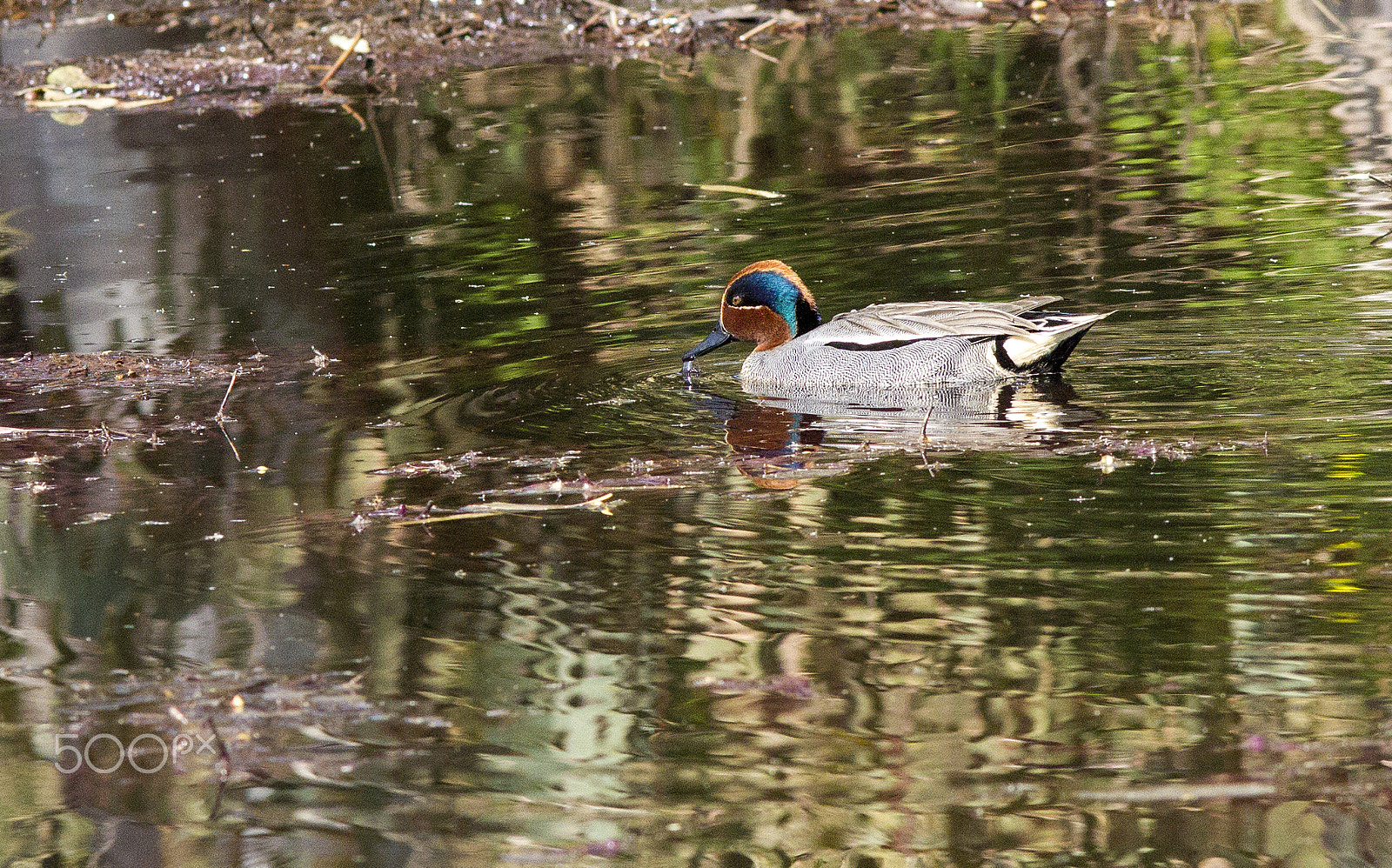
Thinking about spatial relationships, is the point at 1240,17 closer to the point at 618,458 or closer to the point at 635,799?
the point at 618,458

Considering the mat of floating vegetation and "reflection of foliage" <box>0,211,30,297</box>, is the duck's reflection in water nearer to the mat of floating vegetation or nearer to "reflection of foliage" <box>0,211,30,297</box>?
the mat of floating vegetation

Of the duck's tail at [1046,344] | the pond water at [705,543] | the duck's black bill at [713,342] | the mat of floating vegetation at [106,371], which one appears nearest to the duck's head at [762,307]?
the duck's black bill at [713,342]

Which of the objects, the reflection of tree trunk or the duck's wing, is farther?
the reflection of tree trunk

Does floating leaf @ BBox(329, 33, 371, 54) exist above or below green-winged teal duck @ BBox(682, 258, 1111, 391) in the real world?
above

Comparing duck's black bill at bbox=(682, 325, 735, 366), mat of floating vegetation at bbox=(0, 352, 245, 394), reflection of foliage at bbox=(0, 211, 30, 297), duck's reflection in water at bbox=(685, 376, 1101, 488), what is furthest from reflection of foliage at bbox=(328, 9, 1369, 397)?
reflection of foliage at bbox=(0, 211, 30, 297)

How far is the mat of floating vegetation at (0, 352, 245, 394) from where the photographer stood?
28.4 ft

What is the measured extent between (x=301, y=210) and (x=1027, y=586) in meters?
8.91

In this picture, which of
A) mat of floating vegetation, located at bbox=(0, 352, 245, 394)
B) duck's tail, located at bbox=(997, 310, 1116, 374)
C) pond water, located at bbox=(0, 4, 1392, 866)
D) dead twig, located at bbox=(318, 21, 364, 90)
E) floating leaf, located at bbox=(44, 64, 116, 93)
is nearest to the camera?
pond water, located at bbox=(0, 4, 1392, 866)

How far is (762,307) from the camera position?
28.3 feet

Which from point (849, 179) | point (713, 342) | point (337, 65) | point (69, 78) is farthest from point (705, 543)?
point (69, 78)

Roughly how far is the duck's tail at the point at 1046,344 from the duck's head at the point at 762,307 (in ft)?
3.92

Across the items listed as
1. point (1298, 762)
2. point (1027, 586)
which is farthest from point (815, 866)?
point (1027, 586)

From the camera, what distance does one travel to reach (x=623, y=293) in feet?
32.3

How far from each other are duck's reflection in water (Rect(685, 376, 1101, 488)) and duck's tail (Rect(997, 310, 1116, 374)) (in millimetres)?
88
